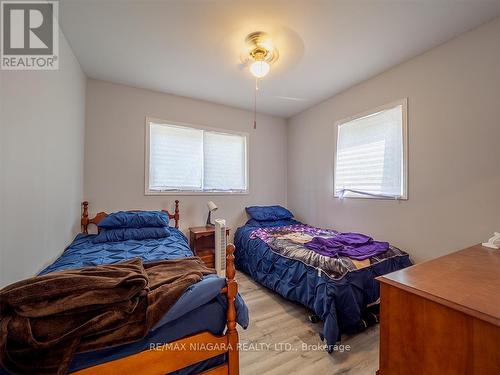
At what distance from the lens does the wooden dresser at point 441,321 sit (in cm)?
81

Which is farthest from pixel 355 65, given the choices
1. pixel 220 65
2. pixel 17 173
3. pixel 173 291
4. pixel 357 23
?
pixel 17 173

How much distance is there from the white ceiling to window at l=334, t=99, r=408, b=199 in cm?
53

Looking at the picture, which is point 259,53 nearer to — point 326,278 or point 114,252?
point 326,278

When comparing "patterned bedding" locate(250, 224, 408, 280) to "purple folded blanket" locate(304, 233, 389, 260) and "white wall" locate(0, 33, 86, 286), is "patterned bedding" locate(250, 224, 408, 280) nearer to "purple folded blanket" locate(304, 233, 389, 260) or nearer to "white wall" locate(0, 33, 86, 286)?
"purple folded blanket" locate(304, 233, 389, 260)

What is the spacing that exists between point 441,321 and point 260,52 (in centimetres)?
228

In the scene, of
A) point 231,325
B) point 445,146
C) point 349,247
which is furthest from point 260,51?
point 231,325

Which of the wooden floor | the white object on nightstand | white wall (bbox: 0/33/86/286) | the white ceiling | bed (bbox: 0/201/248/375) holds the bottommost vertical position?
the wooden floor

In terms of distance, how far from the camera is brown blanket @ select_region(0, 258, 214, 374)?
28.5 inches

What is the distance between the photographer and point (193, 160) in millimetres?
3275

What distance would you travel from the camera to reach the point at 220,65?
94.8 inches

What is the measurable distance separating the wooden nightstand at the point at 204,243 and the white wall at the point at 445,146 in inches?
75.7

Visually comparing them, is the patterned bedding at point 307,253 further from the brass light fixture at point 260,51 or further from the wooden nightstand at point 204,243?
the brass light fixture at point 260,51

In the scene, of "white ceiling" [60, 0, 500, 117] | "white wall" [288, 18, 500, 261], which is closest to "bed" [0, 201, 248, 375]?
"white ceiling" [60, 0, 500, 117]

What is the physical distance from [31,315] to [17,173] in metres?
0.99
